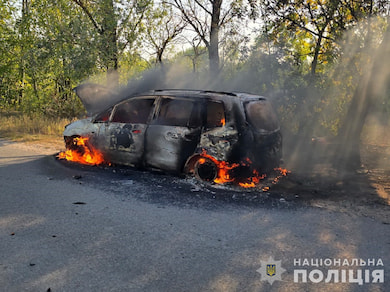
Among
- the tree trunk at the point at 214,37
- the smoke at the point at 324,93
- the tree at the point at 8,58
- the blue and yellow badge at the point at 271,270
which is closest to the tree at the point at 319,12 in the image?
the smoke at the point at 324,93

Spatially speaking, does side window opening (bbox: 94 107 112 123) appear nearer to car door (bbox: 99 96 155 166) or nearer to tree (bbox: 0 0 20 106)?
car door (bbox: 99 96 155 166)

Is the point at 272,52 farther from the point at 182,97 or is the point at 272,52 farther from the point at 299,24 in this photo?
the point at 182,97

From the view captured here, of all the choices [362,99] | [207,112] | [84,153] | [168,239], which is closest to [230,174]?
[207,112]

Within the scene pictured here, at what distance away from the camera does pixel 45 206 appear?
5066 mm

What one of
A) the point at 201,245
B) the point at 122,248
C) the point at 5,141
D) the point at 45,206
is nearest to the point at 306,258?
the point at 201,245

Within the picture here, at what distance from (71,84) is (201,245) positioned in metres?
14.9

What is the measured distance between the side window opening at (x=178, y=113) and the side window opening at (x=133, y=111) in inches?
13.7

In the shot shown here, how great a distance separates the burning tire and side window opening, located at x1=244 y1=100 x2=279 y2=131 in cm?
104

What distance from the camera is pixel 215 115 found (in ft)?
20.4

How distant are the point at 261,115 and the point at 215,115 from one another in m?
0.89

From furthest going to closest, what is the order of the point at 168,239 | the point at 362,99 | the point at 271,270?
1. the point at 362,99
2. the point at 168,239
3. the point at 271,270

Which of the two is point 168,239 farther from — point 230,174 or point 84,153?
point 84,153

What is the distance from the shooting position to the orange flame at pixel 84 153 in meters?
7.53

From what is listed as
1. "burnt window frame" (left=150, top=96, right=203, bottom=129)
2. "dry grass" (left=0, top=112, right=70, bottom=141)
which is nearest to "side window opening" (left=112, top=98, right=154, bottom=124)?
"burnt window frame" (left=150, top=96, right=203, bottom=129)
